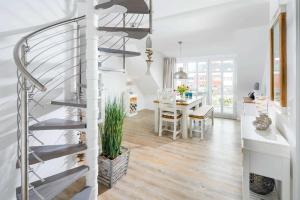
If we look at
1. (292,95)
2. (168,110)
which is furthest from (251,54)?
(292,95)

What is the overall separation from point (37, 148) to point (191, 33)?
3896mm

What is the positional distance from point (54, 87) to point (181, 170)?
6.73ft

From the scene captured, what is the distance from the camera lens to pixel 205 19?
338 centimetres

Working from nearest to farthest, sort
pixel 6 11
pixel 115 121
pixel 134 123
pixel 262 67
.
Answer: pixel 6 11, pixel 115 121, pixel 262 67, pixel 134 123

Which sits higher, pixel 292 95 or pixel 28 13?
pixel 28 13

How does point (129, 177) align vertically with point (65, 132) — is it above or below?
below

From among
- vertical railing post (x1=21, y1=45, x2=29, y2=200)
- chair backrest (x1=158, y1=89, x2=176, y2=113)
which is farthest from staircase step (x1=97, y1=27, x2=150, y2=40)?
chair backrest (x1=158, y1=89, x2=176, y2=113)

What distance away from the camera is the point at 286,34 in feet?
5.27

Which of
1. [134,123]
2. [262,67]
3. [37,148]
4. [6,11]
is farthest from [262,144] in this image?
[134,123]

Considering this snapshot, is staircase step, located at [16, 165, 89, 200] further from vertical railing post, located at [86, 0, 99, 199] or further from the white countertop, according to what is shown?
the white countertop

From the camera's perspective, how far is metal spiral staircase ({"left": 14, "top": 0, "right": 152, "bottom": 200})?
1.09 m

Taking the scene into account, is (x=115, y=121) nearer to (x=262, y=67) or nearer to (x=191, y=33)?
(x=191, y=33)

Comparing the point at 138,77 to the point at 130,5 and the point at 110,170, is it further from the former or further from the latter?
the point at 130,5

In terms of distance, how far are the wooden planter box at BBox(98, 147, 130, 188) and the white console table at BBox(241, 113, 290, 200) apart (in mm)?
1440
